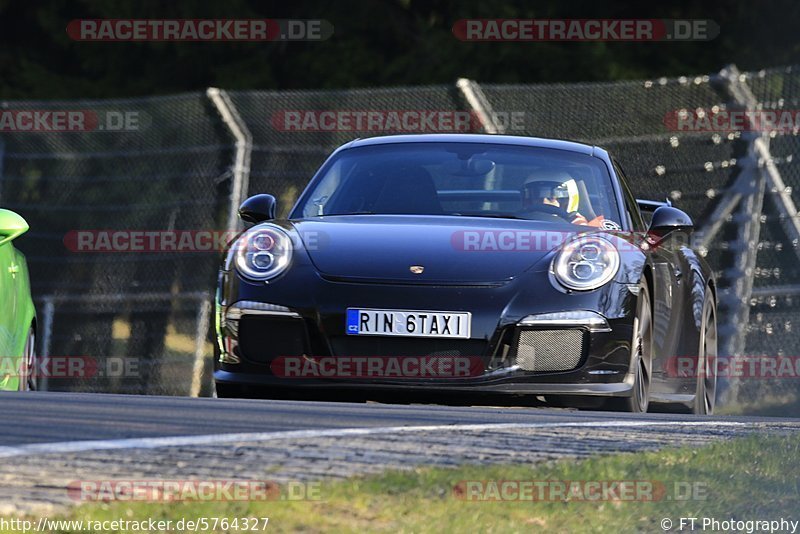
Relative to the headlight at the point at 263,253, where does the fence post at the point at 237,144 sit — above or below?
above

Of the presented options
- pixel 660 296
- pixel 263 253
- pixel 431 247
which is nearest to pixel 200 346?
pixel 660 296

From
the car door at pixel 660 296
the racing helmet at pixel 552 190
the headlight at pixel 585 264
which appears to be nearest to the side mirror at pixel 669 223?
the car door at pixel 660 296

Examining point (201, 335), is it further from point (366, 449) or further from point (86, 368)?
point (366, 449)

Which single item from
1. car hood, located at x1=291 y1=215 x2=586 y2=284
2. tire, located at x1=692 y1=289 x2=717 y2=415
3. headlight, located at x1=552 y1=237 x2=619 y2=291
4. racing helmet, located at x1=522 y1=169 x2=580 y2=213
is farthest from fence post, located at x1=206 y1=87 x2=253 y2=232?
headlight, located at x1=552 y1=237 x2=619 y2=291

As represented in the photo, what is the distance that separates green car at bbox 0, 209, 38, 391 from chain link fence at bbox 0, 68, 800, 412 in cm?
491

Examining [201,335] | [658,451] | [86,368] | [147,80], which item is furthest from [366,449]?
[147,80]

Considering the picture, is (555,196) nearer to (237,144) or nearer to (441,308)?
(441,308)

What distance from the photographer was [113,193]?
15.9m

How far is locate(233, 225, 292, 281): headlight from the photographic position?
813cm

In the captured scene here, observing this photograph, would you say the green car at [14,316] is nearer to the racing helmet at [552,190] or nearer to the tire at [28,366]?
the tire at [28,366]

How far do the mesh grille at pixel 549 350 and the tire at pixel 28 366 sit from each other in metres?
3.11

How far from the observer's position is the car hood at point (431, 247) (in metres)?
8.00

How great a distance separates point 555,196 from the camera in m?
9.16

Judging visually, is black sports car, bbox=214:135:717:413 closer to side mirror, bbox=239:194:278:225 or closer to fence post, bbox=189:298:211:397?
side mirror, bbox=239:194:278:225
